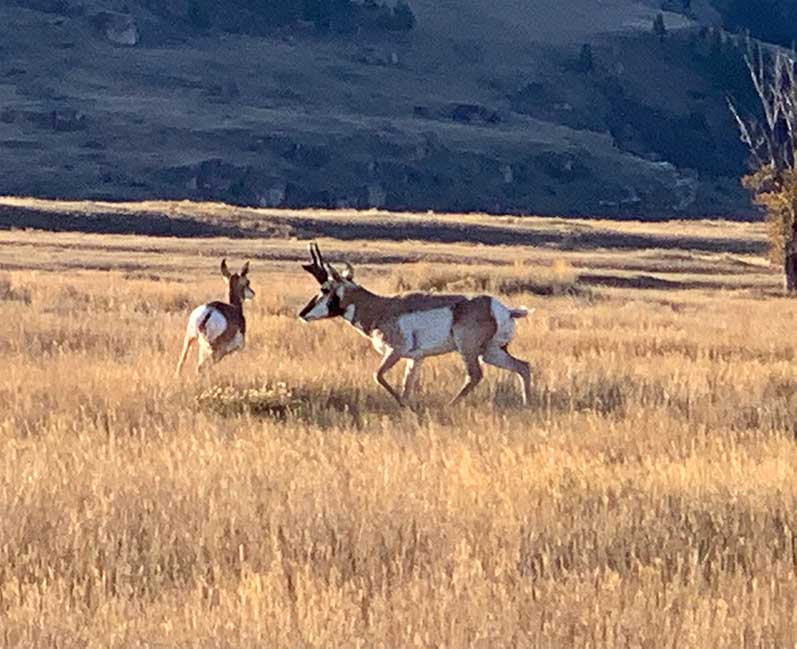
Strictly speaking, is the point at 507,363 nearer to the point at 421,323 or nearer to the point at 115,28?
the point at 421,323

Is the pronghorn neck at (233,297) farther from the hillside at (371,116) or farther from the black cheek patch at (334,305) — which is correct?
the hillside at (371,116)

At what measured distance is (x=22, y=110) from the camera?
12606 cm

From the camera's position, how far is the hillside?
118 meters

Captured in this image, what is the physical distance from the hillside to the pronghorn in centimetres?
9421

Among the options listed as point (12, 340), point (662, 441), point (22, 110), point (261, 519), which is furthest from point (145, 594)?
point (22, 110)

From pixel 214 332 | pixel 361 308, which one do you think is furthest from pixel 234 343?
pixel 361 308

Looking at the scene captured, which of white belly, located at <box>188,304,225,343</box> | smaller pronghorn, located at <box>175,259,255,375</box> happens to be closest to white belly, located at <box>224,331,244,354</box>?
smaller pronghorn, located at <box>175,259,255,375</box>

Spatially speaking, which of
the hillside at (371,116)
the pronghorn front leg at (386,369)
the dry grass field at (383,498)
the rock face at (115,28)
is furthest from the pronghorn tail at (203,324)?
the rock face at (115,28)

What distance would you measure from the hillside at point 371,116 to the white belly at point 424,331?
9462cm

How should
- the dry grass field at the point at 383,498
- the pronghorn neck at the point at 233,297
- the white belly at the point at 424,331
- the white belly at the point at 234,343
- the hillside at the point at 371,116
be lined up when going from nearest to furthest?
the dry grass field at the point at 383,498 → the white belly at the point at 424,331 → the white belly at the point at 234,343 → the pronghorn neck at the point at 233,297 → the hillside at the point at 371,116

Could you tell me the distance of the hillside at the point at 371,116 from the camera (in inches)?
4636

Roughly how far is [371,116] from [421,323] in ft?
435

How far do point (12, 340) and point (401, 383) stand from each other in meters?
5.29

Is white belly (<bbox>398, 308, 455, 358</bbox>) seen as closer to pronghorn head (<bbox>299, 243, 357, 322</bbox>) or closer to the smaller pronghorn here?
pronghorn head (<bbox>299, 243, 357, 322</bbox>)
